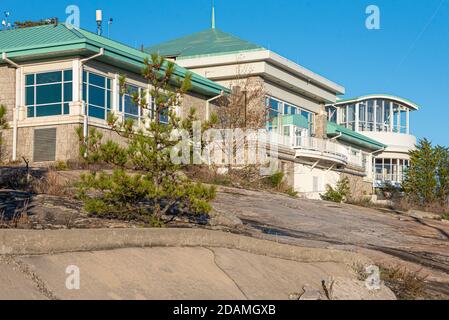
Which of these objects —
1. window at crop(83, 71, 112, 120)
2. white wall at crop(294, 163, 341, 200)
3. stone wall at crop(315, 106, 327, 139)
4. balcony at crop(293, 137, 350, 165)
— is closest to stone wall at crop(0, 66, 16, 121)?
window at crop(83, 71, 112, 120)

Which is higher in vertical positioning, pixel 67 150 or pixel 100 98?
pixel 100 98

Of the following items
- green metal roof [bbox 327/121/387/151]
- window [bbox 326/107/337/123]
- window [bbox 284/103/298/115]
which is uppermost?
window [bbox 326/107/337/123]

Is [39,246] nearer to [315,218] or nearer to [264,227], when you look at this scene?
[264,227]

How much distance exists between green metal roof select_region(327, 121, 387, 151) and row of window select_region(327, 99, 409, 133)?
6.30 meters

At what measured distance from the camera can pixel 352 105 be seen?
55.5m

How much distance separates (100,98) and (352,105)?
32412 mm

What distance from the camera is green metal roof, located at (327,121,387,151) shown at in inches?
1622

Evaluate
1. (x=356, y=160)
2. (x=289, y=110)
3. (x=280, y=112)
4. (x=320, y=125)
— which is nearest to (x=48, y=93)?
(x=280, y=112)

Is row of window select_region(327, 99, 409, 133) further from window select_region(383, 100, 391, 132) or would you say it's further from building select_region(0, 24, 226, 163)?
building select_region(0, 24, 226, 163)

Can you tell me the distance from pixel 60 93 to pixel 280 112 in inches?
516

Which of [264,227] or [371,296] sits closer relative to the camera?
[371,296]

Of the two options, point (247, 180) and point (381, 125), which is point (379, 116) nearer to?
point (381, 125)
